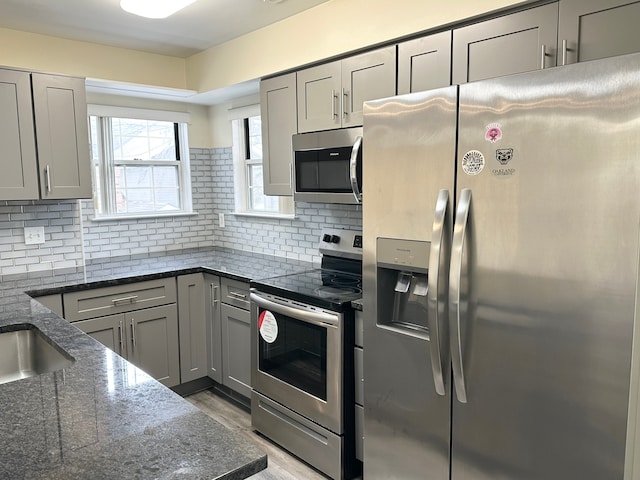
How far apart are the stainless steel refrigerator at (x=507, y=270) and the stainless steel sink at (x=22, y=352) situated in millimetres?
1260

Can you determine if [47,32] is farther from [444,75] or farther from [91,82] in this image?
[444,75]

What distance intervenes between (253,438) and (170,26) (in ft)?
8.19

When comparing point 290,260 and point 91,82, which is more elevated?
point 91,82

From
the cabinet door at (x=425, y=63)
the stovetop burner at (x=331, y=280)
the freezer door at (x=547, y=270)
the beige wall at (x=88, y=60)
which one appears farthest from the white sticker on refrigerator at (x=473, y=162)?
the beige wall at (x=88, y=60)

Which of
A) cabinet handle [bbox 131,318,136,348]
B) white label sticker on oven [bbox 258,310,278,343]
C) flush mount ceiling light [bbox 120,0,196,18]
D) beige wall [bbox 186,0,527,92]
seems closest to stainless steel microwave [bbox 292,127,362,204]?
beige wall [bbox 186,0,527,92]

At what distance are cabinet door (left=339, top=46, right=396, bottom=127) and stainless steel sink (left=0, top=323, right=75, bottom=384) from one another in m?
1.73

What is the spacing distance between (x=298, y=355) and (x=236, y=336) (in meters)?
0.78

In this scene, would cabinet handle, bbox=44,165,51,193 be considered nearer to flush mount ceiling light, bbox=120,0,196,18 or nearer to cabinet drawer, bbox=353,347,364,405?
flush mount ceiling light, bbox=120,0,196,18

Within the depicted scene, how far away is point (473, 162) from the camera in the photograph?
1.61 m

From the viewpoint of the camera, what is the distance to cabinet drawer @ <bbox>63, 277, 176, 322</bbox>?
2869 mm

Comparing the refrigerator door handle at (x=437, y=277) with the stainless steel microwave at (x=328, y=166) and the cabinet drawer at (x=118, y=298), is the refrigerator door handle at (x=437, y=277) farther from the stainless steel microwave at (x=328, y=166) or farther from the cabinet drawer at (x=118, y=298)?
the cabinet drawer at (x=118, y=298)

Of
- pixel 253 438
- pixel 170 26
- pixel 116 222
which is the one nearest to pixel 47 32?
pixel 170 26

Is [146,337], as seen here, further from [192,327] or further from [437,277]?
[437,277]

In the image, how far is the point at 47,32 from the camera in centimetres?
304
